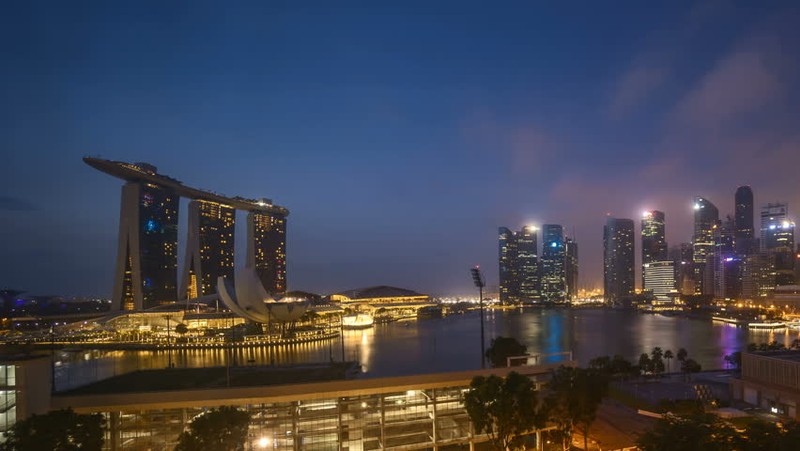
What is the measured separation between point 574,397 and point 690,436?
85.8 inches

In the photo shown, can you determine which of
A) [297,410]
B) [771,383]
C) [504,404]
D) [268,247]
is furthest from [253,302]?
[268,247]

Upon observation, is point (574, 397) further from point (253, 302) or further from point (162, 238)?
point (162, 238)

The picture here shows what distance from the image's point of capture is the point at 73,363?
3275 centimetres

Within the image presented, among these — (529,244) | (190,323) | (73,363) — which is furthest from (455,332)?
(529,244)

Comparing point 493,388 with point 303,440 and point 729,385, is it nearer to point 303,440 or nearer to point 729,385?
point 303,440

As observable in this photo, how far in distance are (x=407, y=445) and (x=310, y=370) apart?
49.7 feet

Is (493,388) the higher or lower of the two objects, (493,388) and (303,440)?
the higher

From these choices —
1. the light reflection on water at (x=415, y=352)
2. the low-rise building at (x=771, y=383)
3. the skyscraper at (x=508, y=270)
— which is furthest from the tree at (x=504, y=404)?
the skyscraper at (x=508, y=270)

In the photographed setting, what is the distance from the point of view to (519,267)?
129 meters

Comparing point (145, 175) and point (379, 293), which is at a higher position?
point (145, 175)

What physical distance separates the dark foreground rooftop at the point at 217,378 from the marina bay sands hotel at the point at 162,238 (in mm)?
39934

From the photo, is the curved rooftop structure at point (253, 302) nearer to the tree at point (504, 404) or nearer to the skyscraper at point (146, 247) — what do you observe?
the tree at point (504, 404)

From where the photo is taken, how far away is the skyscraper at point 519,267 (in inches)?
4886

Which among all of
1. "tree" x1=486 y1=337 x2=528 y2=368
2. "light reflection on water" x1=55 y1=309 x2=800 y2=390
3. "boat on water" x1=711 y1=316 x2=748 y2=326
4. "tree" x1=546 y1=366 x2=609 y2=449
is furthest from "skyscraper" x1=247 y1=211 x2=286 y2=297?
"tree" x1=546 y1=366 x2=609 y2=449
